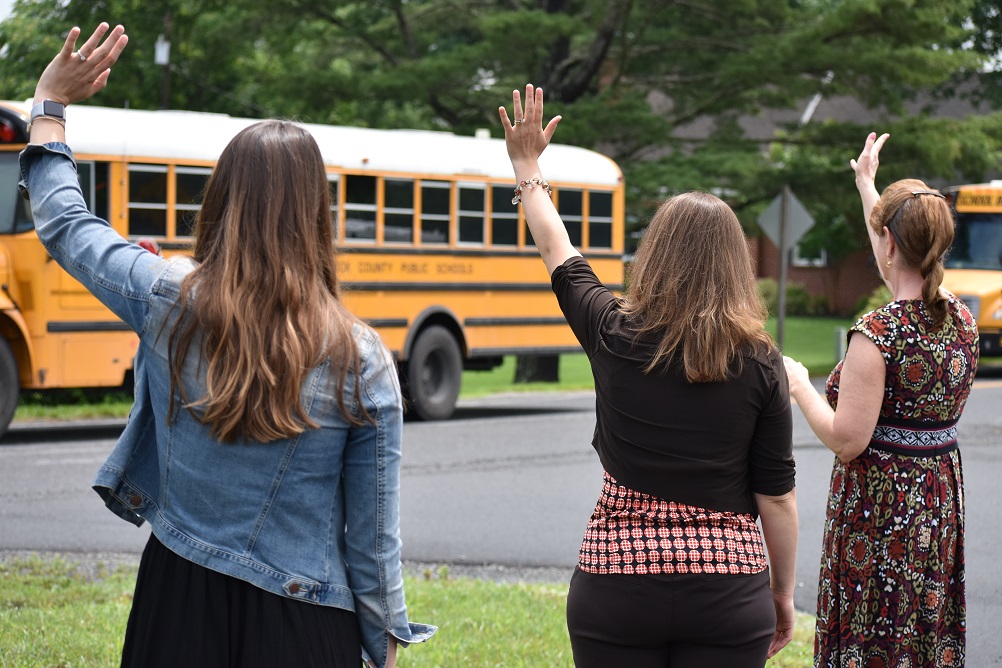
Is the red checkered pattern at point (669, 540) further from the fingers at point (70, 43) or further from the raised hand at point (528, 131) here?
the fingers at point (70, 43)

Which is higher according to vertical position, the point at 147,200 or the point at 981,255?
the point at 147,200

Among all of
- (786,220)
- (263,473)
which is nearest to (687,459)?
(263,473)

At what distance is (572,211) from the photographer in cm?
1531

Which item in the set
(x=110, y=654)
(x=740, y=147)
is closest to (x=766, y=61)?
(x=740, y=147)

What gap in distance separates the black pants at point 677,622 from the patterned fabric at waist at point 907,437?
988 millimetres

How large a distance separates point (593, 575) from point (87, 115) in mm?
10239

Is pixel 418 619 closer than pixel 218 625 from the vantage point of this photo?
No

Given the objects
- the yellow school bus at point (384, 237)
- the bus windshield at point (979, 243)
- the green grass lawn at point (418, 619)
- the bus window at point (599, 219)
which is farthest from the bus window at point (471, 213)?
the bus windshield at point (979, 243)

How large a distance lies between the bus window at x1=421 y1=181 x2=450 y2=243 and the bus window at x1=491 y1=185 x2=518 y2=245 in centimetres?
64

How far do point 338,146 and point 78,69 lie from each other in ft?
35.8

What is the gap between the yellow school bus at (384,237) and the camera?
11.4m

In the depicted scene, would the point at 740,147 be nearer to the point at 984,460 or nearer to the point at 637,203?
the point at 637,203

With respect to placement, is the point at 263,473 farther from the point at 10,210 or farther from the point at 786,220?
the point at 786,220

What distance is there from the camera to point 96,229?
2.43 meters
